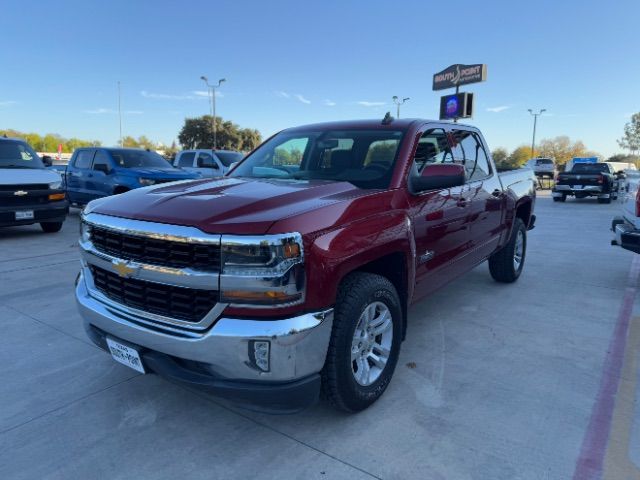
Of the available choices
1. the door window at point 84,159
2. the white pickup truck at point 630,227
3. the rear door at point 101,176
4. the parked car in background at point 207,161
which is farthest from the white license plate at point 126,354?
the parked car in background at point 207,161

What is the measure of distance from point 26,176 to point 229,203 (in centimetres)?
782

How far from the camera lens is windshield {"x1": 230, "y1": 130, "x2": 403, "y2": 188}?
3322 millimetres

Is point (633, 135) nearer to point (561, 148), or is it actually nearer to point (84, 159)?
point (561, 148)

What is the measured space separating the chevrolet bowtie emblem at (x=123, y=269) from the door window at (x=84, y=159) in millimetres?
9732

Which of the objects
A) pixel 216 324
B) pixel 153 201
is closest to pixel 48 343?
pixel 153 201

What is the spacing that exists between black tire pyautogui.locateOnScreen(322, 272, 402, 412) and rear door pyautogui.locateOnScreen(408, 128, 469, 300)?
62 centimetres

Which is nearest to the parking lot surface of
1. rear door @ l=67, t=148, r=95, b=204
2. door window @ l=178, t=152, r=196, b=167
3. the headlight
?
the headlight

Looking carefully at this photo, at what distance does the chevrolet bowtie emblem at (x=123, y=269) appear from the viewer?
2.51 meters

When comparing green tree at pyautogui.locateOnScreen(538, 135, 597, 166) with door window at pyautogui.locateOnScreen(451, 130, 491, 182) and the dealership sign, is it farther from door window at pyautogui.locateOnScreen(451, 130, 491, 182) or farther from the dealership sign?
door window at pyautogui.locateOnScreen(451, 130, 491, 182)

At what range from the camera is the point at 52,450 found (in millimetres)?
2482

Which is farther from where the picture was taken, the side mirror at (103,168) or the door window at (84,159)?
the door window at (84,159)

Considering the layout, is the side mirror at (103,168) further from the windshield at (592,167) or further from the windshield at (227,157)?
the windshield at (592,167)

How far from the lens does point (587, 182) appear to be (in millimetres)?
18812

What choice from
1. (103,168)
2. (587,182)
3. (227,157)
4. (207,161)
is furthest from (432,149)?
(587,182)
